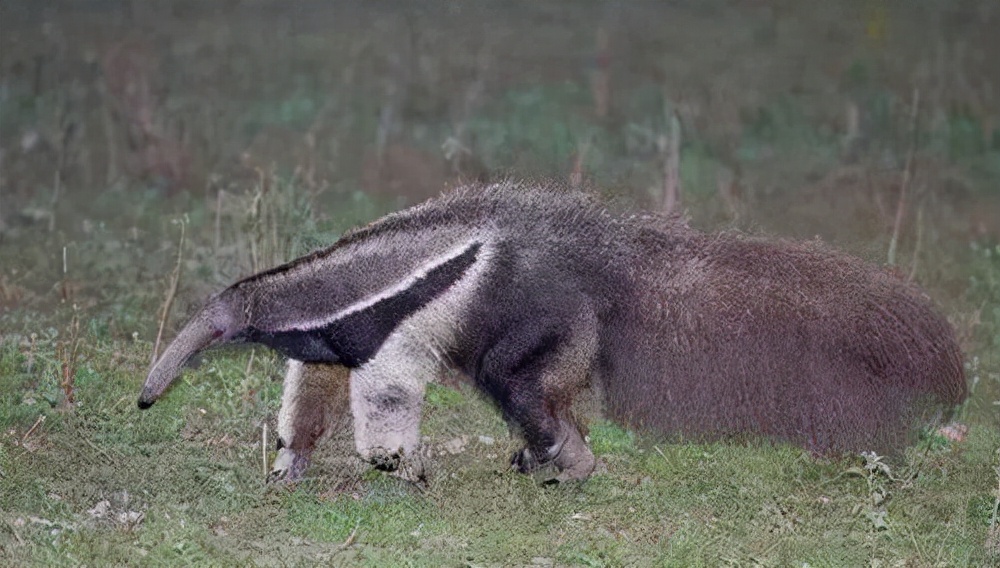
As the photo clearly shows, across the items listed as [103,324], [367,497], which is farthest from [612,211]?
[103,324]

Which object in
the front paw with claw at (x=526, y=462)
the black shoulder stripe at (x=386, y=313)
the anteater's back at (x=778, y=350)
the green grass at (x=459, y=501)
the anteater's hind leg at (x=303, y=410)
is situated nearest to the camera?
the green grass at (x=459, y=501)

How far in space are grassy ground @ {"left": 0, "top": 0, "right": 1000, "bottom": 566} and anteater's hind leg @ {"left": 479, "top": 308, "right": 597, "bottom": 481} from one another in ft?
0.91

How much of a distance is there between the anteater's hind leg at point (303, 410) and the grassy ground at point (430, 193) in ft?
0.36

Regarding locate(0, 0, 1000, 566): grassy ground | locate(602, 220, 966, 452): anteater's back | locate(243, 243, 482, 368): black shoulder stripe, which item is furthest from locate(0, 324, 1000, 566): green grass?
locate(243, 243, 482, 368): black shoulder stripe

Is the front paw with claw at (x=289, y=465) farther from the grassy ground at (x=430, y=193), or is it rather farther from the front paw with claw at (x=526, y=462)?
the front paw with claw at (x=526, y=462)

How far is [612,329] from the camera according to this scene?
4781mm

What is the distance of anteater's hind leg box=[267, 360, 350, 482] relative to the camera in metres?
5.06

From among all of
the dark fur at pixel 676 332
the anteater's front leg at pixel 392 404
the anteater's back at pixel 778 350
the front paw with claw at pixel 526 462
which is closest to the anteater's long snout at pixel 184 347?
the dark fur at pixel 676 332

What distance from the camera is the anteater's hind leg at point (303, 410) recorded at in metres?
5.06

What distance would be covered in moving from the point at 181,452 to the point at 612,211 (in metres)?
2.03

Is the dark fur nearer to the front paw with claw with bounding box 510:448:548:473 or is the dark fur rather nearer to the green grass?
the front paw with claw with bounding box 510:448:548:473

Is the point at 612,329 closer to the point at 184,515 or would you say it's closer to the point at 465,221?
the point at 465,221

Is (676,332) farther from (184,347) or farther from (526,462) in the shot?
(184,347)

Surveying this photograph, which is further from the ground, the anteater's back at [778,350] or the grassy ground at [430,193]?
the anteater's back at [778,350]
